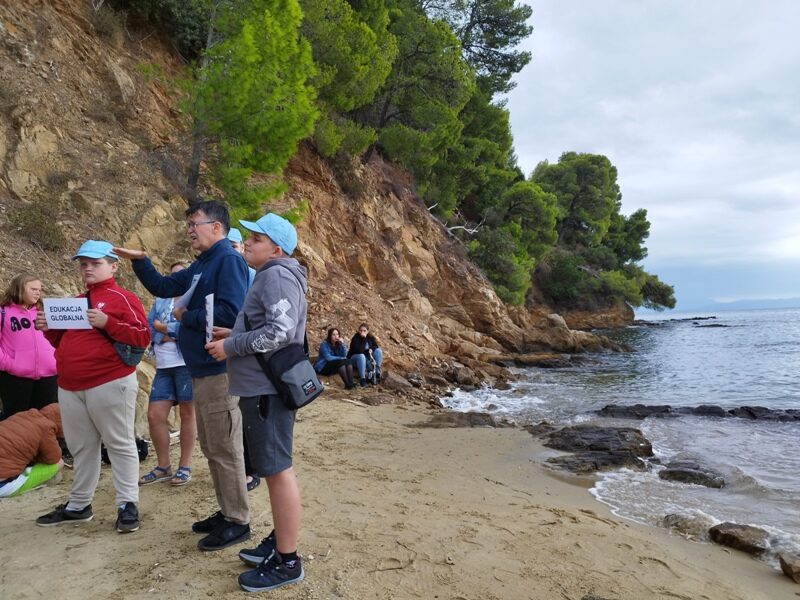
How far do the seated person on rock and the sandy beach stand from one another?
0.13m

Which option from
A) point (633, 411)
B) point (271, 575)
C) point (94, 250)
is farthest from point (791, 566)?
point (633, 411)

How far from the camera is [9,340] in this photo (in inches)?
180

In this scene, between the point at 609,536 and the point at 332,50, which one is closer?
the point at 609,536

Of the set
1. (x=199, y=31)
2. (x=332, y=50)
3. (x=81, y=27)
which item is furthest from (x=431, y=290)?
(x=81, y=27)

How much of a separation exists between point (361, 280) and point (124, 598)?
1516cm

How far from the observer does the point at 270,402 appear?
2748 mm

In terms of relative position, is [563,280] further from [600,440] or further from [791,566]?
[791,566]

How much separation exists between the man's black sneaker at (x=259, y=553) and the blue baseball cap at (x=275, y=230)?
1621 millimetres

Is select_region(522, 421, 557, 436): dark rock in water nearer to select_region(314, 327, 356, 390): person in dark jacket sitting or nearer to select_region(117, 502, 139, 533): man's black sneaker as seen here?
select_region(314, 327, 356, 390): person in dark jacket sitting

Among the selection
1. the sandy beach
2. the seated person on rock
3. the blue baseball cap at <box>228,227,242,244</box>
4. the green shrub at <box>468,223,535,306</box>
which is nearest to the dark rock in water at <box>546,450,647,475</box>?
the sandy beach

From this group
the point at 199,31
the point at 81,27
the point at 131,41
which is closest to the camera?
the point at 81,27

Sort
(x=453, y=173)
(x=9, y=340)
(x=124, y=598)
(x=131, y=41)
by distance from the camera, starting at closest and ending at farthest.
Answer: (x=124, y=598)
(x=9, y=340)
(x=131, y=41)
(x=453, y=173)

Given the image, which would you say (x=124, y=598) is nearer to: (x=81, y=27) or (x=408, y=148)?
(x=81, y=27)

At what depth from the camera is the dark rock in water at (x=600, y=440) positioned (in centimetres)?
758
